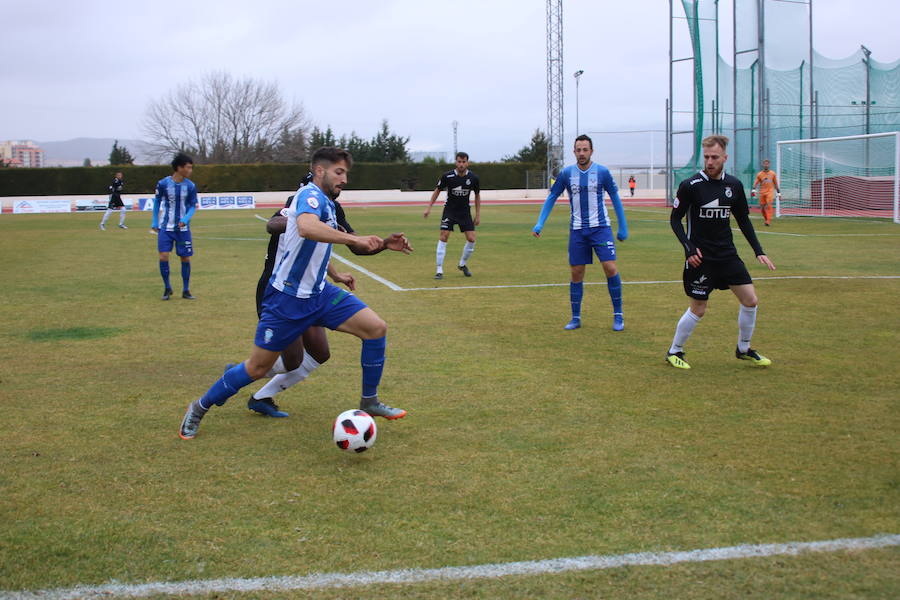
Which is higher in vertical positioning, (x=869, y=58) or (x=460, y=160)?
(x=869, y=58)

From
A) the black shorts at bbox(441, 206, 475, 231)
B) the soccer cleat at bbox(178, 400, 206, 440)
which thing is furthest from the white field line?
the black shorts at bbox(441, 206, 475, 231)

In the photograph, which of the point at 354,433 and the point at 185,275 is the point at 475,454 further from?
the point at 185,275

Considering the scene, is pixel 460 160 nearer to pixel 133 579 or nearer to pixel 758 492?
pixel 758 492

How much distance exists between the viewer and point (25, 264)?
1767cm

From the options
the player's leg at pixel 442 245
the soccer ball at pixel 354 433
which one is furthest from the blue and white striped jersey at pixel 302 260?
the player's leg at pixel 442 245

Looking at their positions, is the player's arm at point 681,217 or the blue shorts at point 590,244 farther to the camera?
the blue shorts at point 590,244

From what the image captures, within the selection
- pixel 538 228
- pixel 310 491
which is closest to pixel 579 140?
pixel 538 228

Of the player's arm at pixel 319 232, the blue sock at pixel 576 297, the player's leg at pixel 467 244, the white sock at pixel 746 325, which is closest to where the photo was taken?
the player's arm at pixel 319 232

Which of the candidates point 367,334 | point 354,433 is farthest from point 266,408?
point 354,433

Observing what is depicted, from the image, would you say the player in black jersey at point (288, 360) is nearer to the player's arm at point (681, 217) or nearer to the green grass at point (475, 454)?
the green grass at point (475, 454)

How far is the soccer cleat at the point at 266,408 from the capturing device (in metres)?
6.18

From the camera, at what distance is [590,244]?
9906 millimetres

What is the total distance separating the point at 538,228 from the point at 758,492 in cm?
615

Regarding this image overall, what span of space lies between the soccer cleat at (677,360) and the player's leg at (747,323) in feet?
1.73
